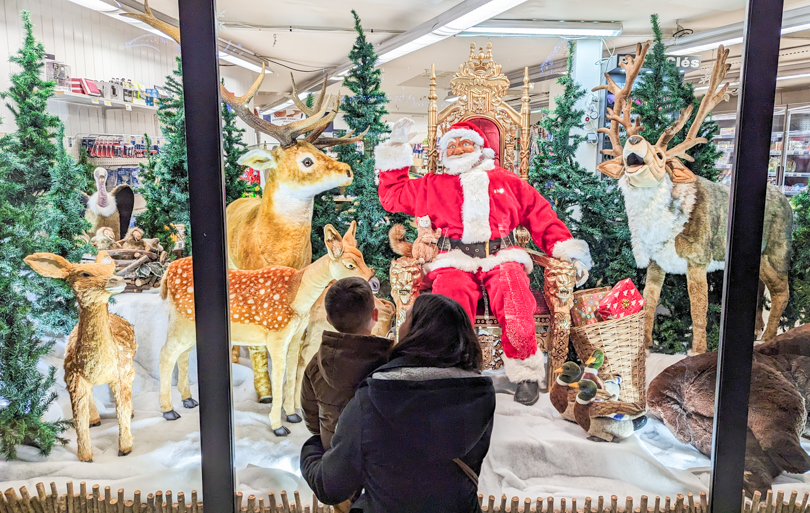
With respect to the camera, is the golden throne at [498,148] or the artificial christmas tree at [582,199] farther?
the artificial christmas tree at [582,199]

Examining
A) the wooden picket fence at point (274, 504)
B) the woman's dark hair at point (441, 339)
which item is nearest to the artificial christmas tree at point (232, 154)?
the woman's dark hair at point (441, 339)

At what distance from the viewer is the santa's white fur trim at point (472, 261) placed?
2393 mm

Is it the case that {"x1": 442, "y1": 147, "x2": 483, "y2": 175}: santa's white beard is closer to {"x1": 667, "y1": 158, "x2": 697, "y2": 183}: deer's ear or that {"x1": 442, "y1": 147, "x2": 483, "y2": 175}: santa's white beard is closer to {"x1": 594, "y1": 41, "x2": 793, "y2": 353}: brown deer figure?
{"x1": 594, "y1": 41, "x2": 793, "y2": 353}: brown deer figure

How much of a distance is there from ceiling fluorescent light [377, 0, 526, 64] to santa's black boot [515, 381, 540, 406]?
1475mm

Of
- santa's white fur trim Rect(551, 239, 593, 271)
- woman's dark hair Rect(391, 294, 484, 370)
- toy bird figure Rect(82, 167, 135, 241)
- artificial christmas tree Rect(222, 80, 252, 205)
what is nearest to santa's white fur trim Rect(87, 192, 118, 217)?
toy bird figure Rect(82, 167, 135, 241)

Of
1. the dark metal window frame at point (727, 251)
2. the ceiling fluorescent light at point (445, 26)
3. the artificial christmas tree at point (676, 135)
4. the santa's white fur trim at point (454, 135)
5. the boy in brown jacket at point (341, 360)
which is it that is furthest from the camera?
the santa's white fur trim at point (454, 135)

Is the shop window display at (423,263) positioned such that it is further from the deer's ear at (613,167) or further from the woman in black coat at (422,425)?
the woman in black coat at (422,425)

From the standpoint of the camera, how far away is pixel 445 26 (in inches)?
89.9

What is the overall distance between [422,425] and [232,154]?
4.39 ft

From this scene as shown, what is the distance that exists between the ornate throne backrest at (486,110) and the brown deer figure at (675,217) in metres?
0.35

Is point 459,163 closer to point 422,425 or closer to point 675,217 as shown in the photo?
point 675,217

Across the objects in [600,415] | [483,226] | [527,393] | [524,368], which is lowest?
[600,415]

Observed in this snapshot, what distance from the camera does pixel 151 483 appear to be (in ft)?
7.71

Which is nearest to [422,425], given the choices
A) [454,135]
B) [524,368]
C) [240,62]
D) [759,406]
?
[524,368]
